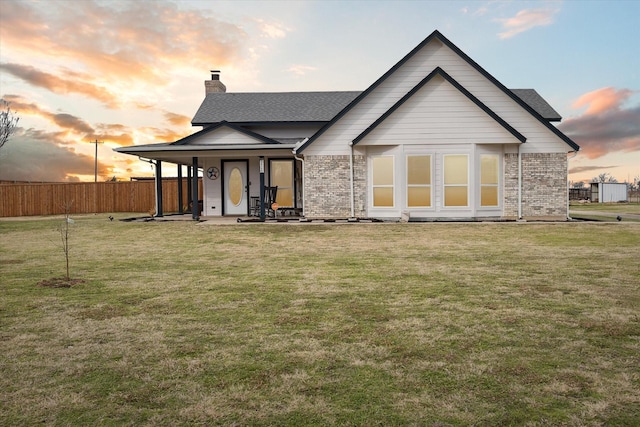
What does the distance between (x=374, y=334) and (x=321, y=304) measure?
1.32 meters

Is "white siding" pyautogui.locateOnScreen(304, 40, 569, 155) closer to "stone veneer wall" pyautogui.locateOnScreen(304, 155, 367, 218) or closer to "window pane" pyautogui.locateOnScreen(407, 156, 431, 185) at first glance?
"stone veneer wall" pyautogui.locateOnScreen(304, 155, 367, 218)

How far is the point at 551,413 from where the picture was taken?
119 inches

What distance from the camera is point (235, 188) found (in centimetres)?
2180

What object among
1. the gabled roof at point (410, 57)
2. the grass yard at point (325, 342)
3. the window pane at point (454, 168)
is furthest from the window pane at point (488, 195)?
the grass yard at point (325, 342)

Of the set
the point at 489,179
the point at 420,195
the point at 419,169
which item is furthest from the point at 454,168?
the point at 420,195

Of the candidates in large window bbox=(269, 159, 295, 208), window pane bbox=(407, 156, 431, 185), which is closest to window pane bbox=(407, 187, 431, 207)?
window pane bbox=(407, 156, 431, 185)

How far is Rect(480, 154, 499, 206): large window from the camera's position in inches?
698

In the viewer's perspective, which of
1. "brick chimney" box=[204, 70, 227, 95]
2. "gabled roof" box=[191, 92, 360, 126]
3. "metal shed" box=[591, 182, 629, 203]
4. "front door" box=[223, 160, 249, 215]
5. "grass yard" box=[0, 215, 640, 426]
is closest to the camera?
"grass yard" box=[0, 215, 640, 426]

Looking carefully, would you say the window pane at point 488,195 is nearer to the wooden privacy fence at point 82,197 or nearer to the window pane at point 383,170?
the window pane at point 383,170

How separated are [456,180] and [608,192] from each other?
31.2m

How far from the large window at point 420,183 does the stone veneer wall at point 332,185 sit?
71.6 inches

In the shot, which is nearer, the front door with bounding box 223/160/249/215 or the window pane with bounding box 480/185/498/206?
the window pane with bounding box 480/185/498/206

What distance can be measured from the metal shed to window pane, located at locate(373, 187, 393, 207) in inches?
1249

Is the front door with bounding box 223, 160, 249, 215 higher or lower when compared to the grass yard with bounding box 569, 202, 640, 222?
higher
